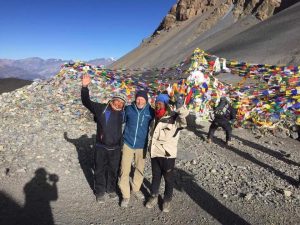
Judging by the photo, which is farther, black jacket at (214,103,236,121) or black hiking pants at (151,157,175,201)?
black jacket at (214,103,236,121)

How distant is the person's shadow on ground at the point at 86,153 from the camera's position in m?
7.06

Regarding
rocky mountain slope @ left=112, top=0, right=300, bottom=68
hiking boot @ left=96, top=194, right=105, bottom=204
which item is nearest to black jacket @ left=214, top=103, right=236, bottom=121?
hiking boot @ left=96, top=194, right=105, bottom=204

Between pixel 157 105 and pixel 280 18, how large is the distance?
53057 mm

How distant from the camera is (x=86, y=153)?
841 centimetres

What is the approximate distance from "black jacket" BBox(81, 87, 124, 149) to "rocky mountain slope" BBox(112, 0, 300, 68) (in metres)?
30.4

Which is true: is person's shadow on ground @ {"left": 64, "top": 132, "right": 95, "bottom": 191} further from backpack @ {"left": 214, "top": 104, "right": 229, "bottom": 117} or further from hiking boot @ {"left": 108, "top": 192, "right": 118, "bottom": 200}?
backpack @ {"left": 214, "top": 104, "right": 229, "bottom": 117}

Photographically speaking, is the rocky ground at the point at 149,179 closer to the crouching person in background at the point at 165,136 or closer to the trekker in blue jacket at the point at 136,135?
the trekker in blue jacket at the point at 136,135

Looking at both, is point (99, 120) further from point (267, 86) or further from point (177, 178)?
point (267, 86)

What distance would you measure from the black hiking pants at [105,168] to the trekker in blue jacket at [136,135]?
169 millimetres

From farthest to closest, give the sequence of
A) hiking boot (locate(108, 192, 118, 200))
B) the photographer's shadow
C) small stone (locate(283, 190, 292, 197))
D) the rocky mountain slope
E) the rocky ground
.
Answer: the rocky mountain slope → small stone (locate(283, 190, 292, 197)) → hiking boot (locate(108, 192, 118, 200)) → the rocky ground → the photographer's shadow

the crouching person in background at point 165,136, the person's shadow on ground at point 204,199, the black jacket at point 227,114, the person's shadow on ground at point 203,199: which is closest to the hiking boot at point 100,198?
the person's shadow on ground at point 203,199

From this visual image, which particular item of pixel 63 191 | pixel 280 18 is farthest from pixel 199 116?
pixel 280 18

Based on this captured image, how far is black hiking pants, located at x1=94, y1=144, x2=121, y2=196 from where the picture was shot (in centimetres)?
567

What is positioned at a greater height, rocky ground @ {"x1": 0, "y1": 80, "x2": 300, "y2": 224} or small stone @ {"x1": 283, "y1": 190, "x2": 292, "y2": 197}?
small stone @ {"x1": 283, "y1": 190, "x2": 292, "y2": 197}
